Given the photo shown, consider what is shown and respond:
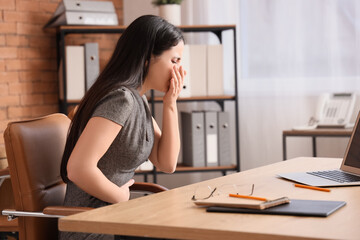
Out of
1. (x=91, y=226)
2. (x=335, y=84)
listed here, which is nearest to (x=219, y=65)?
(x=335, y=84)

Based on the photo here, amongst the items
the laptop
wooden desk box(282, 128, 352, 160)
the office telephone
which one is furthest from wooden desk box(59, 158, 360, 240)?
the office telephone

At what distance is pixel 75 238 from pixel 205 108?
2776 mm

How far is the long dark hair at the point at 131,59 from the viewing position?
1.97 metres

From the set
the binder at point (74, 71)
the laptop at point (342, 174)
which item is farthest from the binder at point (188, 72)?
the laptop at point (342, 174)

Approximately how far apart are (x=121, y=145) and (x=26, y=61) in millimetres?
2230

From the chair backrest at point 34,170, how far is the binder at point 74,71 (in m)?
1.88

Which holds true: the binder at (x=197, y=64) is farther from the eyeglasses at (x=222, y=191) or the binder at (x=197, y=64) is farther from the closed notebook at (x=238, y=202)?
the closed notebook at (x=238, y=202)

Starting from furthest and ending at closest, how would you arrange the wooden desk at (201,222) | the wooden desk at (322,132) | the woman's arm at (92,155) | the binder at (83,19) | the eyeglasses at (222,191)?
the binder at (83,19), the wooden desk at (322,132), the woman's arm at (92,155), the eyeglasses at (222,191), the wooden desk at (201,222)

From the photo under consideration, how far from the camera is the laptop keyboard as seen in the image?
6.04 feet

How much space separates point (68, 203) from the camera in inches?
77.7

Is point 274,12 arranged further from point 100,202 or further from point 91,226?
point 91,226

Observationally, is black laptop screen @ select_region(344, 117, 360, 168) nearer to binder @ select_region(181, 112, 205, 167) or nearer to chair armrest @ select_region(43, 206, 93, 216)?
chair armrest @ select_region(43, 206, 93, 216)

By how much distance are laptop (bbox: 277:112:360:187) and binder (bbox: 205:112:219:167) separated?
6.87 ft

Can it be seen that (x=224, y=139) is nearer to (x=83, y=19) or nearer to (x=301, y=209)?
(x=83, y=19)
